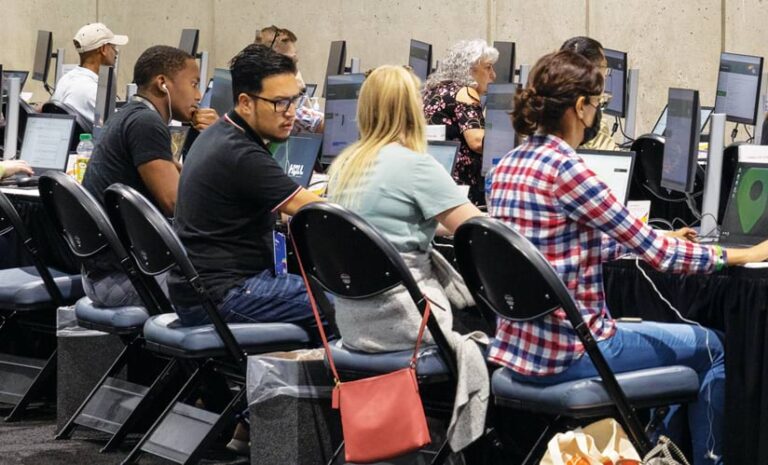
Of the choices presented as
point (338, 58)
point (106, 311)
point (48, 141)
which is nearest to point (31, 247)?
point (106, 311)

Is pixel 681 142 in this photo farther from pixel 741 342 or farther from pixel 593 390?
pixel 593 390

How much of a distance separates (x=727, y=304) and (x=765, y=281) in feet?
0.46

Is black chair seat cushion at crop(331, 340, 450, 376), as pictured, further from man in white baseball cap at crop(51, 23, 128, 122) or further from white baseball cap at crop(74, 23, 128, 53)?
white baseball cap at crop(74, 23, 128, 53)

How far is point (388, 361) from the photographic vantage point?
3.41 meters

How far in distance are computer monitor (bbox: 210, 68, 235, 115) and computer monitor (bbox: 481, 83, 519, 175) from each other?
1.51 metres

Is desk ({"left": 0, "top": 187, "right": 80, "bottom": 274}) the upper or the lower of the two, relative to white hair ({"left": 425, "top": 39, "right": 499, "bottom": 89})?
lower

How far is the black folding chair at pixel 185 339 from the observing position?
12.4ft

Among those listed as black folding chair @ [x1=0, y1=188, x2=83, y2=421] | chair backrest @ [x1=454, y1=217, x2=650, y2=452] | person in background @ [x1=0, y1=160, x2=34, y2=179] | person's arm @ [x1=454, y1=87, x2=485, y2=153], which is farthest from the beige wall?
chair backrest @ [x1=454, y1=217, x2=650, y2=452]

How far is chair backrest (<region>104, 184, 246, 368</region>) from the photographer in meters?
3.74

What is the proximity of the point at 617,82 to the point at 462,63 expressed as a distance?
1.00 meters

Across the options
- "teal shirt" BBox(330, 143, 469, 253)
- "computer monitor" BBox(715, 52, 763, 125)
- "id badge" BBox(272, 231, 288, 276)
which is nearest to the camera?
"teal shirt" BBox(330, 143, 469, 253)

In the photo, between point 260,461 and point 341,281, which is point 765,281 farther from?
point 260,461

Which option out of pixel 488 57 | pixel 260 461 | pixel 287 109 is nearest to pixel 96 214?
pixel 287 109

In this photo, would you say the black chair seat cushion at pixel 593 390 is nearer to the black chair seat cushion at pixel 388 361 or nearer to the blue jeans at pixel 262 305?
the black chair seat cushion at pixel 388 361
